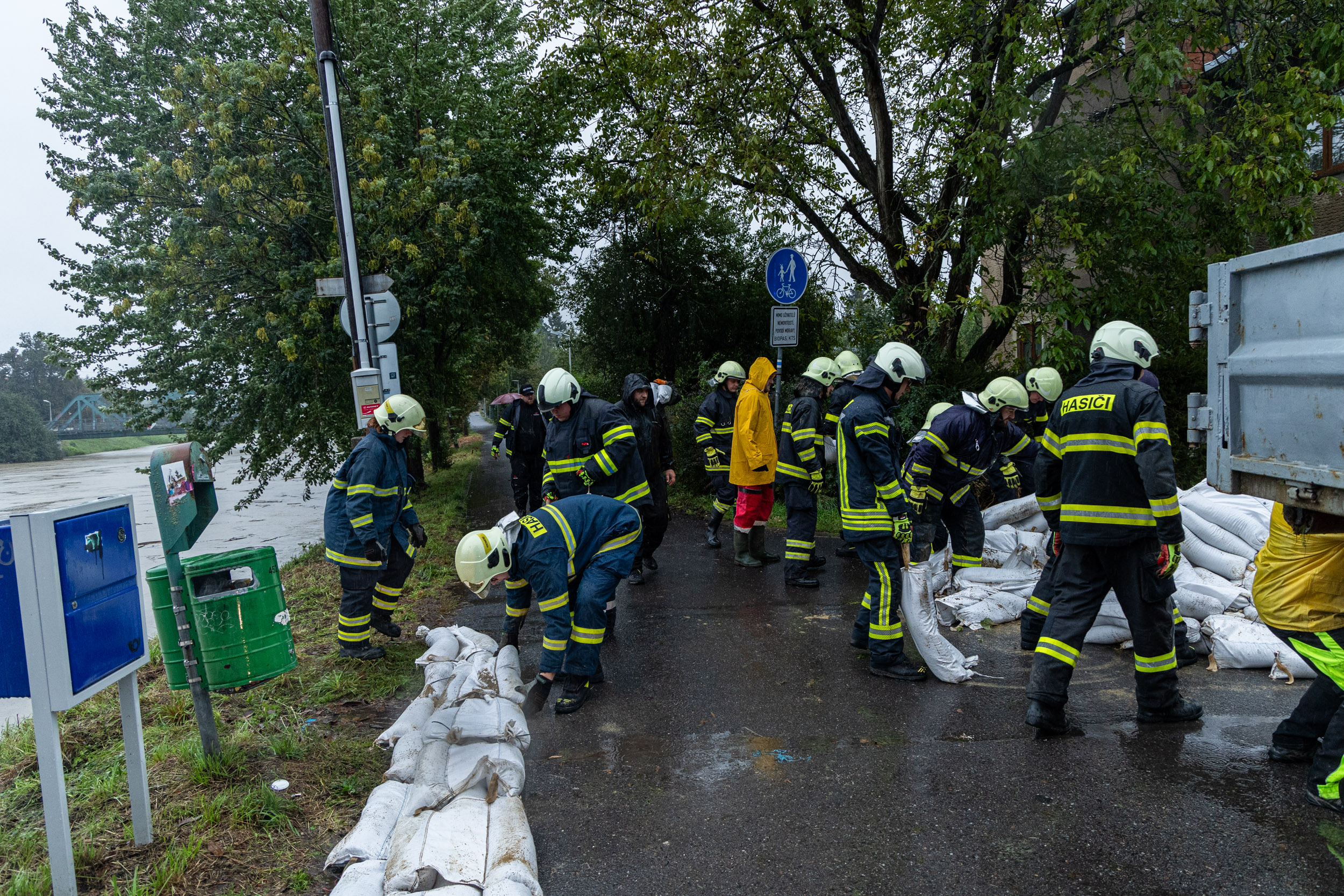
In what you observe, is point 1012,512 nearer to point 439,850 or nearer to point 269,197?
point 439,850

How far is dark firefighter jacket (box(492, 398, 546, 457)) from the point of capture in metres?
8.84

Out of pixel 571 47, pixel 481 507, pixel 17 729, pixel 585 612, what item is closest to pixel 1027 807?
pixel 585 612

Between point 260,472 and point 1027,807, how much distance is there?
37.6ft

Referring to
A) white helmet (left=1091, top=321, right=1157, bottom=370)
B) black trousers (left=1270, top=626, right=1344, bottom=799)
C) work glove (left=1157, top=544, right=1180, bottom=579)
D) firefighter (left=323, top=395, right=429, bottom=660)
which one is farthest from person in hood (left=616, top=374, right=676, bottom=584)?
black trousers (left=1270, top=626, right=1344, bottom=799)

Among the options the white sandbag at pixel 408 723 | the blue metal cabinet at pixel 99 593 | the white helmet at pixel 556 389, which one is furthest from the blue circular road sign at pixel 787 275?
the blue metal cabinet at pixel 99 593

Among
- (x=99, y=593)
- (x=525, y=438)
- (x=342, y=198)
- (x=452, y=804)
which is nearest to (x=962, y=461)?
(x=452, y=804)

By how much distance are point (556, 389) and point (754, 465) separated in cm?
232

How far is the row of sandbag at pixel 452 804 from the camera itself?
267cm

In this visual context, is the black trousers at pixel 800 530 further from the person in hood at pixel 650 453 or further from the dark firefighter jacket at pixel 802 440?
the person in hood at pixel 650 453

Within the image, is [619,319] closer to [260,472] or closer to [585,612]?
[260,472]

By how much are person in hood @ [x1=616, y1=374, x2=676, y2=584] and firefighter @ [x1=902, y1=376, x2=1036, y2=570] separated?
2084mm

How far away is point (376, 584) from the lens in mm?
5848

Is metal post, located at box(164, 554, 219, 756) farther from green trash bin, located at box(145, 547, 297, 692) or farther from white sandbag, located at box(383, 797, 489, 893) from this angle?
white sandbag, located at box(383, 797, 489, 893)

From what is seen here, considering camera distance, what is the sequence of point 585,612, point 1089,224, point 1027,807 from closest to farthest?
point 1027,807, point 585,612, point 1089,224
